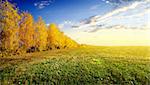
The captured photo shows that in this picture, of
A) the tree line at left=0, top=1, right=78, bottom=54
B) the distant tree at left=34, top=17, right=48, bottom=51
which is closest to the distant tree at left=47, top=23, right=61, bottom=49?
the tree line at left=0, top=1, right=78, bottom=54

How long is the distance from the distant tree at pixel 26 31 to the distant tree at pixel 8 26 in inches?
9.3

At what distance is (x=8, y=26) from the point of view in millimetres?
13477

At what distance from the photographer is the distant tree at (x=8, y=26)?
13328 mm

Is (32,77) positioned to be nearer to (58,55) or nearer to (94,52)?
(58,55)

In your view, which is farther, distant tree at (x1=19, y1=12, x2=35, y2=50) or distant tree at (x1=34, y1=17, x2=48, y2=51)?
distant tree at (x1=34, y1=17, x2=48, y2=51)

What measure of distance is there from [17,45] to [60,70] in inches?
82.7

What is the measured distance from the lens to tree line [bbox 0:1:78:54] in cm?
1344

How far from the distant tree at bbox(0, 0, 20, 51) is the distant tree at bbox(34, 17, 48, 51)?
85 centimetres

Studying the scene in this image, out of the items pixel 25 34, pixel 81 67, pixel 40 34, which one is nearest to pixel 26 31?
pixel 25 34

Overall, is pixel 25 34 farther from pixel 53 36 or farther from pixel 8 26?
pixel 53 36

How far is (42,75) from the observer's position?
41.1 ft

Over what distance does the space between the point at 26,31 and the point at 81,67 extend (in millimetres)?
2822

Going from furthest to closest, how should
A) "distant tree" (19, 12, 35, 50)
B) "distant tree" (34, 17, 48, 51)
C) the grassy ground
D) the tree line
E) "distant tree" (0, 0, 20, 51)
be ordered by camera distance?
"distant tree" (34, 17, 48, 51) < "distant tree" (19, 12, 35, 50) < the tree line < "distant tree" (0, 0, 20, 51) < the grassy ground

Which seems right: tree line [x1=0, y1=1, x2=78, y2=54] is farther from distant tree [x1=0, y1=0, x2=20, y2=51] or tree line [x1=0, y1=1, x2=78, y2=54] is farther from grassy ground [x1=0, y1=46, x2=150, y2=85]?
grassy ground [x1=0, y1=46, x2=150, y2=85]
